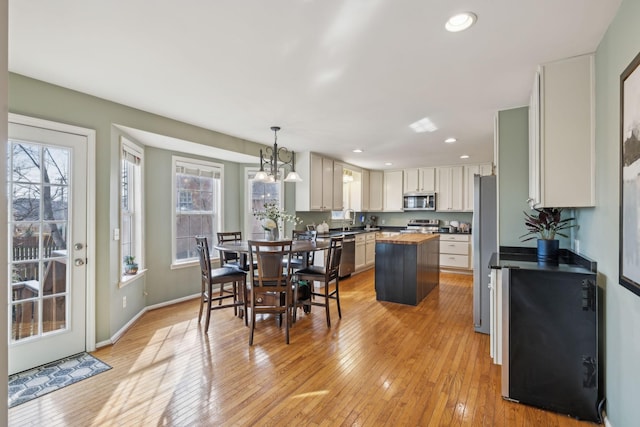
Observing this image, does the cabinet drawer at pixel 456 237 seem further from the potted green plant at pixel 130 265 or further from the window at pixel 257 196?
the potted green plant at pixel 130 265

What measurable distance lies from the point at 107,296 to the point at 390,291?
347 centimetres

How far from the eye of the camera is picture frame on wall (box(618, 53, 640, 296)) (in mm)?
1428

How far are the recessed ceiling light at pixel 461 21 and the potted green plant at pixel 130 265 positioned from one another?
157 inches

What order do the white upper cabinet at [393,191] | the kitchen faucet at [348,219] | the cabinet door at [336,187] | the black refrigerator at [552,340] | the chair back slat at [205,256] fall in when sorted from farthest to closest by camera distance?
the white upper cabinet at [393,191]
the kitchen faucet at [348,219]
the cabinet door at [336,187]
the chair back slat at [205,256]
the black refrigerator at [552,340]

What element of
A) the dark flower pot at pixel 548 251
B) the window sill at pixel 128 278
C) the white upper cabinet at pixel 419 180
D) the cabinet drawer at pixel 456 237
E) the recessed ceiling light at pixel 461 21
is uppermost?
the recessed ceiling light at pixel 461 21

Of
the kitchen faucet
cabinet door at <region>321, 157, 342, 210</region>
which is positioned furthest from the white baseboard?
the kitchen faucet

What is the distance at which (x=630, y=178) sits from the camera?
150cm

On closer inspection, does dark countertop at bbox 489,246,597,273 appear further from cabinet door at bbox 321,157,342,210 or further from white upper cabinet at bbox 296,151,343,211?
cabinet door at bbox 321,157,342,210

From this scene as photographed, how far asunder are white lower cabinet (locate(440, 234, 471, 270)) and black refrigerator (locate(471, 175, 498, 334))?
345 centimetres

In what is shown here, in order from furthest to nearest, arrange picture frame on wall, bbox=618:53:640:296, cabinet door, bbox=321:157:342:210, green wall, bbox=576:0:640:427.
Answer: cabinet door, bbox=321:157:342:210
green wall, bbox=576:0:640:427
picture frame on wall, bbox=618:53:640:296

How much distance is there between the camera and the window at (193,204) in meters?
4.62

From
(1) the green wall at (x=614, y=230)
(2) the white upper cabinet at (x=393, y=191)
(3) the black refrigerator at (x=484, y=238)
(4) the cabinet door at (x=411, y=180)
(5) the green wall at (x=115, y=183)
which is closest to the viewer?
(1) the green wall at (x=614, y=230)

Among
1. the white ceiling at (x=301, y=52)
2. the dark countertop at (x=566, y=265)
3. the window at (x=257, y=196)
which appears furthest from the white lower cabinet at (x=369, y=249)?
the dark countertop at (x=566, y=265)

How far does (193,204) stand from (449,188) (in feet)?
17.6
